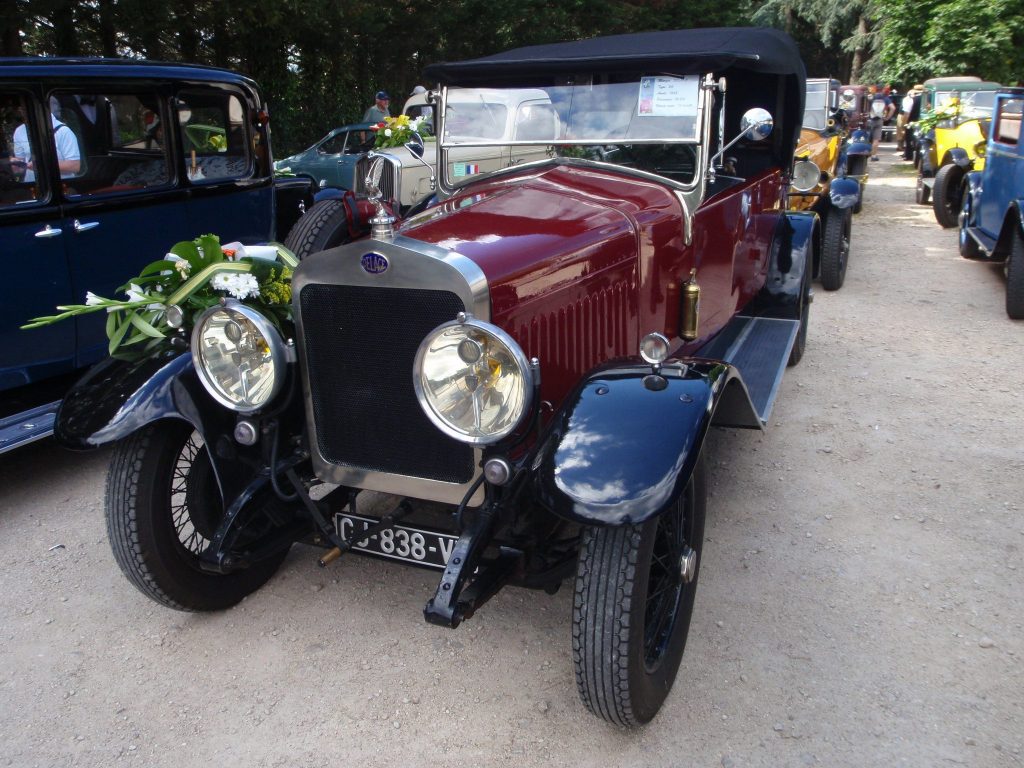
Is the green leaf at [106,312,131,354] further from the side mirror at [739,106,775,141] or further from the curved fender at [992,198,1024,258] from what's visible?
the curved fender at [992,198,1024,258]

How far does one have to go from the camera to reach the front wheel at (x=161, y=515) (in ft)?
8.80

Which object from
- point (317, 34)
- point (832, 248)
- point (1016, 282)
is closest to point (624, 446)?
point (1016, 282)

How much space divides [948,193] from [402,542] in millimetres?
9689

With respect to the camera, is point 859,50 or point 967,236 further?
point 859,50

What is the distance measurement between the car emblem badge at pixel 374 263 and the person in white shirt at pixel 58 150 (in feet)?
8.74

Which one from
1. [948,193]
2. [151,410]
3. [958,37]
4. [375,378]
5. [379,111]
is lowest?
[948,193]

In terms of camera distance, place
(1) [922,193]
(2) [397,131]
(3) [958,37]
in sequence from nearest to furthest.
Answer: (2) [397,131] → (1) [922,193] → (3) [958,37]

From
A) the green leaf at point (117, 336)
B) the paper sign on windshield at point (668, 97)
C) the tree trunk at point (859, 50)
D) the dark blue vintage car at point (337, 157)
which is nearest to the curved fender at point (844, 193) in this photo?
the paper sign on windshield at point (668, 97)

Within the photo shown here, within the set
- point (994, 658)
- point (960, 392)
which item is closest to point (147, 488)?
point (994, 658)

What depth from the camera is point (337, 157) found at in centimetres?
1240

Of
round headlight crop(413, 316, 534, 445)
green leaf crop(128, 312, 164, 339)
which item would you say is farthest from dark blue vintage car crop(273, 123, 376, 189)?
round headlight crop(413, 316, 534, 445)

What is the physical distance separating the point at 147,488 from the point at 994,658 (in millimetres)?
2822

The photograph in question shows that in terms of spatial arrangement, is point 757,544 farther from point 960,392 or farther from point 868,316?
point 868,316

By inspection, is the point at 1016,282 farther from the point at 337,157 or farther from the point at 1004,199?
the point at 337,157
